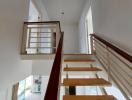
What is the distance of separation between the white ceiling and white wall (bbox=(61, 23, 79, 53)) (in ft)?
1.72

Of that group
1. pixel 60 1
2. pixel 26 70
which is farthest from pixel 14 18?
pixel 60 1

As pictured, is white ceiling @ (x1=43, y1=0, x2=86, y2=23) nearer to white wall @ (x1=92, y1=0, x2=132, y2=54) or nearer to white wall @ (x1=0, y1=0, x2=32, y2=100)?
white wall @ (x1=0, y1=0, x2=32, y2=100)

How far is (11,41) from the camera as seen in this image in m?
2.93

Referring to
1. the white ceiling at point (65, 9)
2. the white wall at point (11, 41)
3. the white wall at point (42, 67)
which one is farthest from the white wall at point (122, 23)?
the white ceiling at point (65, 9)

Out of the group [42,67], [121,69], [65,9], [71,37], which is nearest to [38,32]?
[42,67]

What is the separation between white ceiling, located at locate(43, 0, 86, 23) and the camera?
609cm

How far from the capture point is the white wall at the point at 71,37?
870 cm

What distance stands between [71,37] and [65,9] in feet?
7.65

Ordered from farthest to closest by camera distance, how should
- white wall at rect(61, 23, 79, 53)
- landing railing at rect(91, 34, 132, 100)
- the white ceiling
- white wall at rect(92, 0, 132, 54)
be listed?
white wall at rect(61, 23, 79, 53)
the white ceiling
white wall at rect(92, 0, 132, 54)
landing railing at rect(91, 34, 132, 100)

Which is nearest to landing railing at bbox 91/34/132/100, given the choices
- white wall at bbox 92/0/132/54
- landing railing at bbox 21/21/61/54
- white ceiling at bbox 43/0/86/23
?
white wall at bbox 92/0/132/54

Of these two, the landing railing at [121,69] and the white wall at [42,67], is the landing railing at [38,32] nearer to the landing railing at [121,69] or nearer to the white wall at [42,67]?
the white wall at [42,67]

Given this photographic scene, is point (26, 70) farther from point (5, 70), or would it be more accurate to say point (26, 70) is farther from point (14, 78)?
point (5, 70)

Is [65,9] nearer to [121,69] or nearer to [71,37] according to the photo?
[71,37]

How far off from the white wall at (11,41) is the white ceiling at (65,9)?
2.73 m
